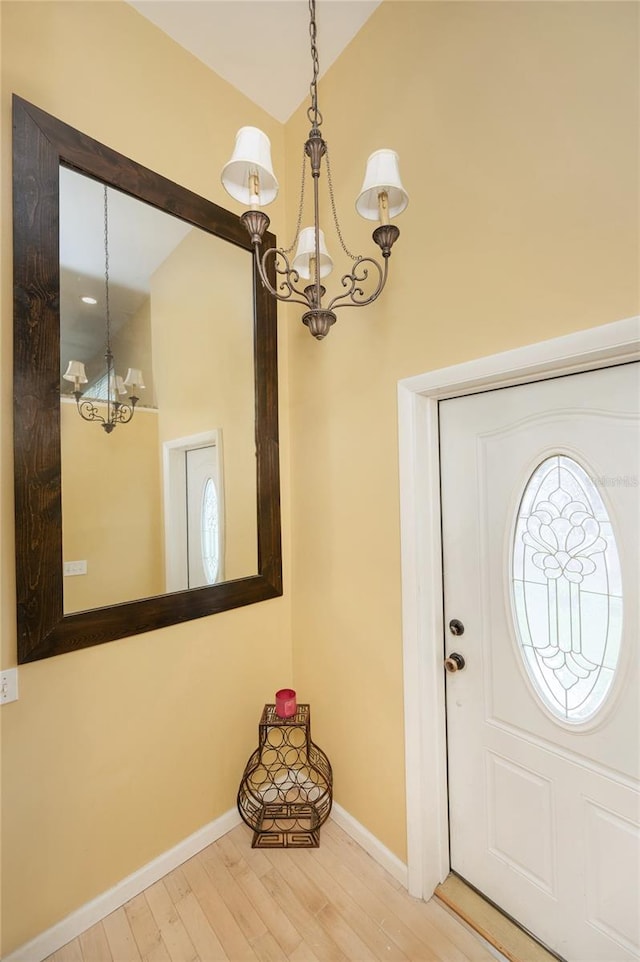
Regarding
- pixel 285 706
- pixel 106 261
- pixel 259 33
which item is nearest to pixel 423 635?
pixel 285 706

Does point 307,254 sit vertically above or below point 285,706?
above

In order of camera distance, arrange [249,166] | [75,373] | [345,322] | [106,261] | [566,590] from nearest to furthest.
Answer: [249,166] → [566,590] → [75,373] → [106,261] → [345,322]

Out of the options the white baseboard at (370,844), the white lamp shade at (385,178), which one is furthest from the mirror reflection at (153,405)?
the white baseboard at (370,844)

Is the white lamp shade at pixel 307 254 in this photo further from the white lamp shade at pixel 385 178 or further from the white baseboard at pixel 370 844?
the white baseboard at pixel 370 844

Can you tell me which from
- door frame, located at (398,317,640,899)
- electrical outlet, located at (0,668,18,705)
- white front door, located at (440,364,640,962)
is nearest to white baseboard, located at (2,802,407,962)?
door frame, located at (398,317,640,899)

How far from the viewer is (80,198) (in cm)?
A: 144

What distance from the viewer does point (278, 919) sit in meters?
1.42

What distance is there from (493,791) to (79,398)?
2047 mm

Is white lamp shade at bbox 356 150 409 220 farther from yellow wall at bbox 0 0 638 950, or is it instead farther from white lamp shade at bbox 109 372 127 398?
white lamp shade at bbox 109 372 127 398

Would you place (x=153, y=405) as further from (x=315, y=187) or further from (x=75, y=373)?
(x=315, y=187)

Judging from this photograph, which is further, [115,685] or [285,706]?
[285,706]

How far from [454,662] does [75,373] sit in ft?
5.73

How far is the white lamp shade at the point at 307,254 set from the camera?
1436 mm

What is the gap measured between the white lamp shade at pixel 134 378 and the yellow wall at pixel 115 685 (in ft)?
1.26
